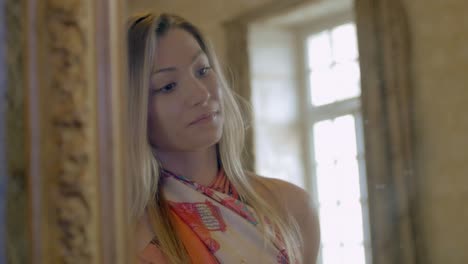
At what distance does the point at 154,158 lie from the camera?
74 centimetres

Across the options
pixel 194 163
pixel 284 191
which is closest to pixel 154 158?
pixel 194 163

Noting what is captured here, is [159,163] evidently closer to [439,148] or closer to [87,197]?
[87,197]

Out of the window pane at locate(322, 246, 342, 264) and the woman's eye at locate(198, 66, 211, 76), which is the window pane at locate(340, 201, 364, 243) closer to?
the window pane at locate(322, 246, 342, 264)

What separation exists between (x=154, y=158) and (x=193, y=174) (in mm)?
72

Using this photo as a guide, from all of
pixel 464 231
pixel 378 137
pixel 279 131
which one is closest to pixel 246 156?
pixel 279 131

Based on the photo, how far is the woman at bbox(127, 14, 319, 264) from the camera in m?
0.72

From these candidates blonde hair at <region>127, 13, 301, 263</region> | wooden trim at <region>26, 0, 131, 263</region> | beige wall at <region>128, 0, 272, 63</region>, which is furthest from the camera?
beige wall at <region>128, 0, 272, 63</region>

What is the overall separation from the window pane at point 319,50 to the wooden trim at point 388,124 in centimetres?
5

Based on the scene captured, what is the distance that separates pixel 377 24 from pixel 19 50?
1.78ft

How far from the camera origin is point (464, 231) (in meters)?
0.84

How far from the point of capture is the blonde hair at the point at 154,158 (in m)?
0.70

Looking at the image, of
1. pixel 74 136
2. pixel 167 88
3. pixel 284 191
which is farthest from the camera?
pixel 284 191

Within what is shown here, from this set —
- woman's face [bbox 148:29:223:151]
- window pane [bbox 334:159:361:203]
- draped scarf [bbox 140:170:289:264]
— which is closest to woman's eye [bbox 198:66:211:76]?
woman's face [bbox 148:29:223:151]

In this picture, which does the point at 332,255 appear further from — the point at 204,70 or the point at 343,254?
the point at 204,70
